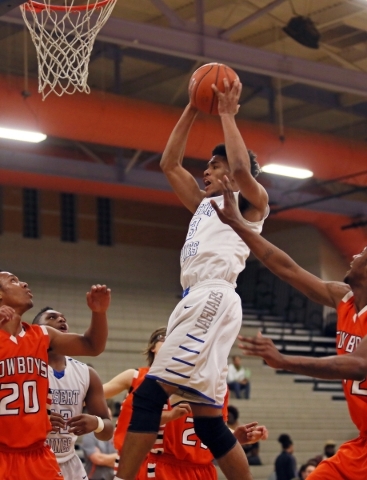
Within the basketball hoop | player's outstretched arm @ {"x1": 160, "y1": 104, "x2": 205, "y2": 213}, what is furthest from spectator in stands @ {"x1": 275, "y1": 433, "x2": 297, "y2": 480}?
player's outstretched arm @ {"x1": 160, "y1": 104, "x2": 205, "y2": 213}

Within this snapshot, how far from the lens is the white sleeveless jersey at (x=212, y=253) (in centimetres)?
544

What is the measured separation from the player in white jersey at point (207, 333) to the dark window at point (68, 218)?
61.2 feet

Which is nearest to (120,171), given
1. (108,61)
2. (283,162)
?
(108,61)

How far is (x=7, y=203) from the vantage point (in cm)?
2322

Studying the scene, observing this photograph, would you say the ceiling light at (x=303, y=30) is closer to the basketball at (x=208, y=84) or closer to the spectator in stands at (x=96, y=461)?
the spectator in stands at (x=96, y=461)

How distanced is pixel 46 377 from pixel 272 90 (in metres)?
14.7

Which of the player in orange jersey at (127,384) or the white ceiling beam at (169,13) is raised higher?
the white ceiling beam at (169,13)

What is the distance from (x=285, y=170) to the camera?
1666 cm

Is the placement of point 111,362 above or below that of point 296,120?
below

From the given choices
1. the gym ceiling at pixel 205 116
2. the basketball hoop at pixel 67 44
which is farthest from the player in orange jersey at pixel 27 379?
the gym ceiling at pixel 205 116

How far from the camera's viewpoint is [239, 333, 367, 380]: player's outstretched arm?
12.9 ft

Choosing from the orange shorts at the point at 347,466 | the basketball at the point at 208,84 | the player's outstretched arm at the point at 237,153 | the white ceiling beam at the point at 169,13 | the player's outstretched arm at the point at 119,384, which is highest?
the white ceiling beam at the point at 169,13

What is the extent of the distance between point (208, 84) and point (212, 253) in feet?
3.60

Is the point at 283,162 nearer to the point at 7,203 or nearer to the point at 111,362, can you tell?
the point at 111,362
